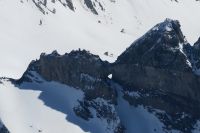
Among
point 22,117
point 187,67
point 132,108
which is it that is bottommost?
point 22,117

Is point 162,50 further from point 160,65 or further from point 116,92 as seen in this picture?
point 116,92

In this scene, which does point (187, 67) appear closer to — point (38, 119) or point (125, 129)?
point (125, 129)

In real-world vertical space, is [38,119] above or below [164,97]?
below

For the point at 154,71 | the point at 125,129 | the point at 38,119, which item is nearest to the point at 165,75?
the point at 154,71

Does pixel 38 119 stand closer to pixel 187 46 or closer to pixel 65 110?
pixel 65 110

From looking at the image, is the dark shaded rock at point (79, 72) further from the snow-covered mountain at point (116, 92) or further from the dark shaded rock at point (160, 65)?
the dark shaded rock at point (160, 65)

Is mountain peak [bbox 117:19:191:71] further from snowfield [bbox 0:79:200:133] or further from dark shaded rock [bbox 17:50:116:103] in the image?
snowfield [bbox 0:79:200:133]

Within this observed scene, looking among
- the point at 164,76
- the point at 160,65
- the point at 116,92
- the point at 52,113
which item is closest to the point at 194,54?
the point at 160,65

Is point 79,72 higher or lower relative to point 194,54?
lower

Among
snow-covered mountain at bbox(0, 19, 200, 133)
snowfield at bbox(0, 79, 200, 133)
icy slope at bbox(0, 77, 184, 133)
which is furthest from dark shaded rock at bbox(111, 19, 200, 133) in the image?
icy slope at bbox(0, 77, 184, 133)
